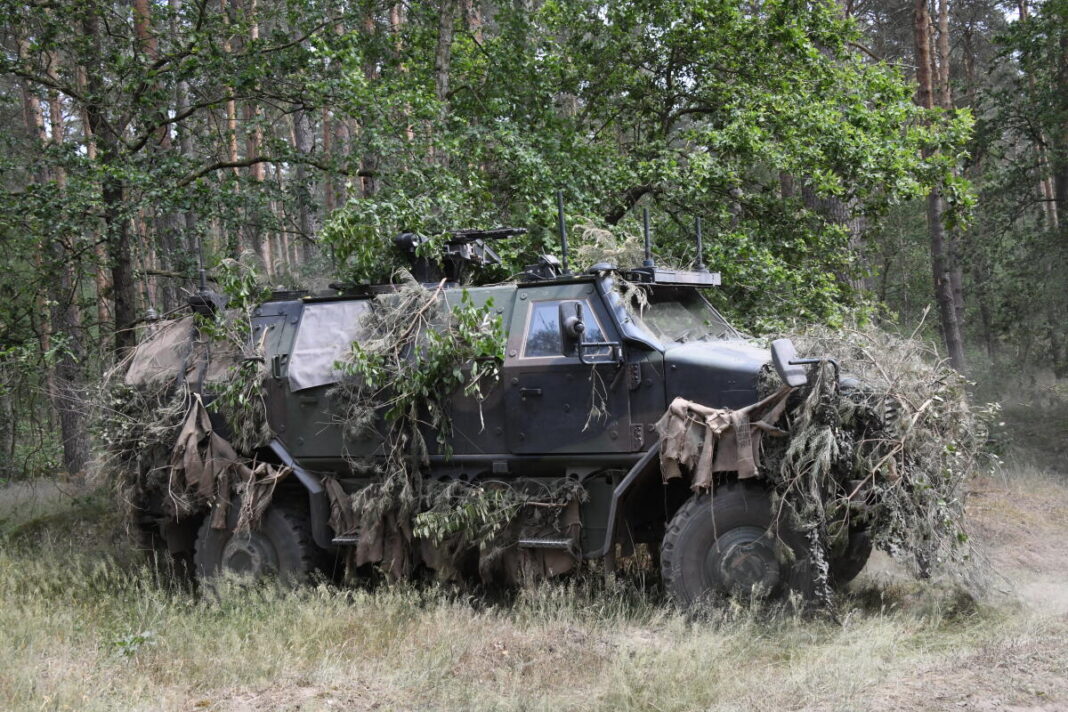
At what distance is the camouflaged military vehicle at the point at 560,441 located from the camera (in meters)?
6.33

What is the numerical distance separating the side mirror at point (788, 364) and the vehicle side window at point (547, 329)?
143 cm

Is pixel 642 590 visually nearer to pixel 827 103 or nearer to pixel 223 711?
pixel 223 711

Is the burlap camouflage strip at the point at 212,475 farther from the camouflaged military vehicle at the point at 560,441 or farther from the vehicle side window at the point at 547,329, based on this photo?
the vehicle side window at the point at 547,329

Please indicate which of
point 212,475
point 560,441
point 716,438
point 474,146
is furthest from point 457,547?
point 474,146

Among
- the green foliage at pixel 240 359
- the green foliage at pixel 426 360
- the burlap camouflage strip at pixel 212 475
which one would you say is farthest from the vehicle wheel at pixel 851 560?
the green foliage at pixel 240 359

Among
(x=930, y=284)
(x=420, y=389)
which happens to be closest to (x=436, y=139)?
(x=420, y=389)

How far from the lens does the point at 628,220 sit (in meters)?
11.3

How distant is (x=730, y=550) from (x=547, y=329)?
210cm

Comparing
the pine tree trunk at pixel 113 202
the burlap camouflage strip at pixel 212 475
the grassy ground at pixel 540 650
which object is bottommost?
the grassy ground at pixel 540 650

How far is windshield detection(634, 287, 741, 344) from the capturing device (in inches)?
283

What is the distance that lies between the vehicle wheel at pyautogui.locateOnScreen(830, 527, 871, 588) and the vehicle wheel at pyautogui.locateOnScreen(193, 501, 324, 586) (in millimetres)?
4093

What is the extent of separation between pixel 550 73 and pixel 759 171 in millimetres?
3170

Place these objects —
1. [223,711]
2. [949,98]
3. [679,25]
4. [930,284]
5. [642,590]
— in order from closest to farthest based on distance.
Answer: [223,711], [642,590], [679,25], [949,98], [930,284]

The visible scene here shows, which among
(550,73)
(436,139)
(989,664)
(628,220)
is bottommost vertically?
(989,664)
